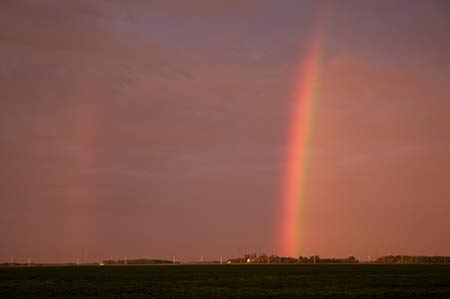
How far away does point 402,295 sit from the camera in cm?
3959

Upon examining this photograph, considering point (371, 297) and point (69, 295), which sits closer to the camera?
point (371, 297)

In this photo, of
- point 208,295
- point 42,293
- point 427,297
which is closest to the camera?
point 427,297

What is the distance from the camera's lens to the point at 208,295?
4053 centimetres

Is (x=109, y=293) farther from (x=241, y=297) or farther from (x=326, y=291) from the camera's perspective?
(x=326, y=291)

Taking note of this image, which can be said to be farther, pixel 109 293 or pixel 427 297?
pixel 109 293

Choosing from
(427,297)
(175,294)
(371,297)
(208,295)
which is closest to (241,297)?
(208,295)

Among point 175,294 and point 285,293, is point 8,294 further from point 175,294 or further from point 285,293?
point 285,293

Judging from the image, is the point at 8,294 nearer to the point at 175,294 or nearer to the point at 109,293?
the point at 109,293

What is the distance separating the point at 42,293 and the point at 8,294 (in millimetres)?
2362

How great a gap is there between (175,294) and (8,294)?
39.3ft

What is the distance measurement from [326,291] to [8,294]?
22997 mm

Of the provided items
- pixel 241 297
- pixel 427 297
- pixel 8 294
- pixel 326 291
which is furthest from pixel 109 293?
pixel 427 297

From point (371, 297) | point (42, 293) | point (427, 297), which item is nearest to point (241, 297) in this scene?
point (371, 297)

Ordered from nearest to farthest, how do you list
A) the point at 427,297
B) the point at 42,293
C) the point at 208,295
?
the point at 427,297, the point at 208,295, the point at 42,293
